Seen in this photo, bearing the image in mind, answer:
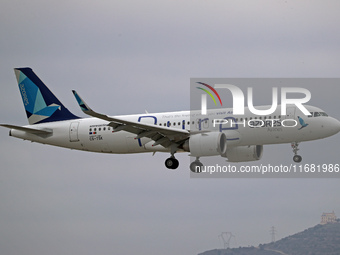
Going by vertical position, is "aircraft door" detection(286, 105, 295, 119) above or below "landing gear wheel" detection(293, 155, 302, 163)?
above

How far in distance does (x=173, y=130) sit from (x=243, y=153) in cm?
823

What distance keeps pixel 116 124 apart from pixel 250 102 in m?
10.8

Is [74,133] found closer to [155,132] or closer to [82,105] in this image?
[155,132]

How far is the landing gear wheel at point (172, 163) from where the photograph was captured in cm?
6216

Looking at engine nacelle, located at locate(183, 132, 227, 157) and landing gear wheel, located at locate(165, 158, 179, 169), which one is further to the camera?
landing gear wheel, located at locate(165, 158, 179, 169)

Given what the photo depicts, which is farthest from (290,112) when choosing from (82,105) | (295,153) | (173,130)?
(82,105)

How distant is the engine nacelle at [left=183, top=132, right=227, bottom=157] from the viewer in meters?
58.6

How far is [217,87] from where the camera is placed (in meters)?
64.8

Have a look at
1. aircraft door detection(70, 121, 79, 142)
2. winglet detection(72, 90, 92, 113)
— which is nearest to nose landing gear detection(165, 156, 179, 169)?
aircraft door detection(70, 121, 79, 142)

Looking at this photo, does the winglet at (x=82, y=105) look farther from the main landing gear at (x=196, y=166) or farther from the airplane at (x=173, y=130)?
the main landing gear at (x=196, y=166)

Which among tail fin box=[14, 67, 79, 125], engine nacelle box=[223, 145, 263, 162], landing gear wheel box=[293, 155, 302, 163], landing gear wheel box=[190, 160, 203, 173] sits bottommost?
landing gear wheel box=[190, 160, 203, 173]

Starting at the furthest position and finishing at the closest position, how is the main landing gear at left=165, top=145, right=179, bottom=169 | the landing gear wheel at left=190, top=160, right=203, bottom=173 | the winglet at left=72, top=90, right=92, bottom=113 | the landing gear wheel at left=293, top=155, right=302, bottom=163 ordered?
the landing gear wheel at left=190, top=160, right=203, bottom=173 → the main landing gear at left=165, top=145, right=179, bottom=169 → the landing gear wheel at left=293, top=155, right=302, bottom=163 → the winglet at left=72, top=90, right=92, bottom=113

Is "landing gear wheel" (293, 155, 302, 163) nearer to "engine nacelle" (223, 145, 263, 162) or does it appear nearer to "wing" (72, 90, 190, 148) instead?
"engine nacelle" (223, 145, 263, 162)

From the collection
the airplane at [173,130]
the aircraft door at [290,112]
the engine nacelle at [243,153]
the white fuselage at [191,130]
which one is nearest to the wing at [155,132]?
the airplane at [173,130]
